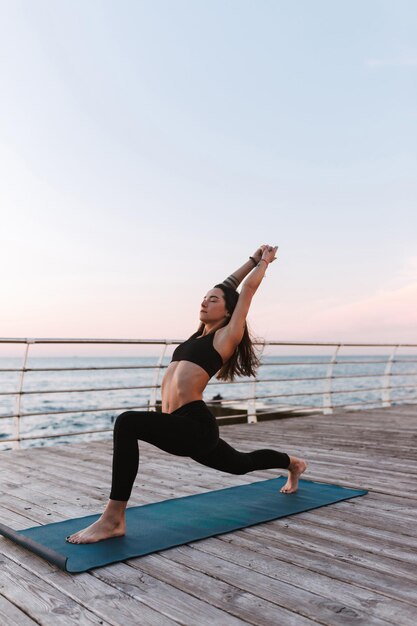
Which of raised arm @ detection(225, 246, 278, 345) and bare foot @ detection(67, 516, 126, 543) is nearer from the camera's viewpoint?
bare foot @ detection(67, 516, 126, 543)

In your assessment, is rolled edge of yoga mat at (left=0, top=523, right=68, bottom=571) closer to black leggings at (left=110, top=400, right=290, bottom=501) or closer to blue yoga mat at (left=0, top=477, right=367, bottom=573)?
blue yoga mat at (left=0, top=477, right=367, bottom=573)

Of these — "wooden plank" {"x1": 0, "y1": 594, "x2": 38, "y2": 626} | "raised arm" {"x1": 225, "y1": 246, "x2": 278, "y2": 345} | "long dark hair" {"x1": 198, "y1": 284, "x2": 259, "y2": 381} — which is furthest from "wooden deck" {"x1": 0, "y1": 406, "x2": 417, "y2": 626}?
"raised arm" {"x1": 225, "y1": 246, "x2": 278, "y2": 345}

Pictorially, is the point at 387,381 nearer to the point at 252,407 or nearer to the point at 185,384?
the point at 252,407

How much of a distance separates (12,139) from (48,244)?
5.63m

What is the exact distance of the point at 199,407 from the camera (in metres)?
2.37

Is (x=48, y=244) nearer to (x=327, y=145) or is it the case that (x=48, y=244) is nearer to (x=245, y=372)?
(x=327, y=145)

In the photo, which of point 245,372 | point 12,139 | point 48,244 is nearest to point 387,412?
point 245,372

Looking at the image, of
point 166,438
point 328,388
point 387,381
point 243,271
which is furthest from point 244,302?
point 387,381

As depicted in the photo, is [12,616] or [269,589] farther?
[269,589]

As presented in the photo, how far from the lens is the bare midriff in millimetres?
2381

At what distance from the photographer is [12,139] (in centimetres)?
1399

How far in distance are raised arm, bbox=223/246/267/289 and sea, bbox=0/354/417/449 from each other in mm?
799

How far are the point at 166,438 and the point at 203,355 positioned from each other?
40 centimetres

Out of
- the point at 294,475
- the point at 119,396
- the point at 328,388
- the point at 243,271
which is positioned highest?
the point at 243,271
